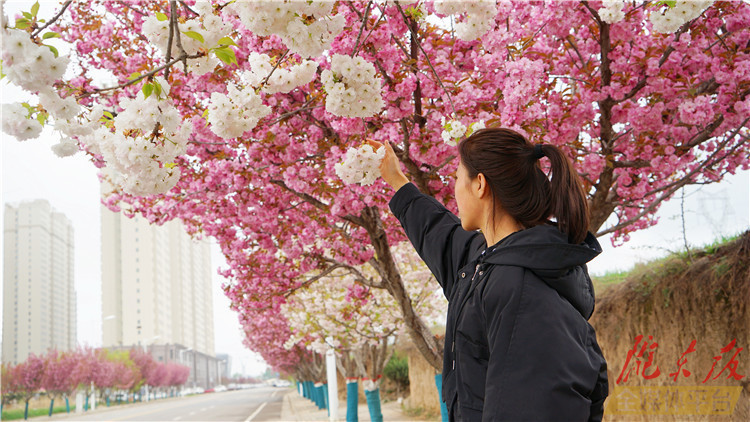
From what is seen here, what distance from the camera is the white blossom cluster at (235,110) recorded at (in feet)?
9.30

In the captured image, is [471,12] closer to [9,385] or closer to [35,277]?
[9,385]

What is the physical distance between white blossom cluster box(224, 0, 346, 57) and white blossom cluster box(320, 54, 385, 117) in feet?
1.25

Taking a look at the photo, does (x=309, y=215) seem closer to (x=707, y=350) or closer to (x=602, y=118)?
(x=602, y=118)

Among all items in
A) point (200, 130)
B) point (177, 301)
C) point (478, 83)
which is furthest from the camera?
point (177, 301)

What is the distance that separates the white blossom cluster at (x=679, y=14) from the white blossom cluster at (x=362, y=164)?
2122 millimetres

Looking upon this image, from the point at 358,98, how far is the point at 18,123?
151 cm

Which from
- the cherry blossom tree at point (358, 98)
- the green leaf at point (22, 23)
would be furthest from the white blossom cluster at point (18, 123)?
the green leaf at point (22, 23)

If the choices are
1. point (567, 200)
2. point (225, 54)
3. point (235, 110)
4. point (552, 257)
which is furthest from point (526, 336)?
point (235, 110)

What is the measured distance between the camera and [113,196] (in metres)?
8.04

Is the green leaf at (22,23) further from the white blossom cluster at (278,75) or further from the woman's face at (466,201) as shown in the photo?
the woman's face at (466,201)

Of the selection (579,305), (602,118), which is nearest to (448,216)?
(579,305)

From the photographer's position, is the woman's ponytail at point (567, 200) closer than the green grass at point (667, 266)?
Yes

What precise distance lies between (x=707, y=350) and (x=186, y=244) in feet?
437

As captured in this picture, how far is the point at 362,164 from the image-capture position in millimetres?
3105
